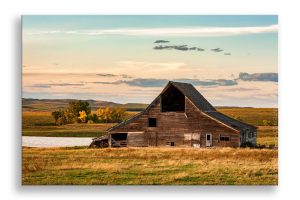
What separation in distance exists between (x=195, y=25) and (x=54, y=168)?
290cm

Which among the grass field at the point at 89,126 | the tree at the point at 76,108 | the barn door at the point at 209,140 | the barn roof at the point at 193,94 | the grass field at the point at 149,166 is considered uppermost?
the barn roof at the point at 193,94

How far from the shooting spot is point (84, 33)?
17469 millimetres

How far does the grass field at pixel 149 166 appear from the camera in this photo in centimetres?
1736

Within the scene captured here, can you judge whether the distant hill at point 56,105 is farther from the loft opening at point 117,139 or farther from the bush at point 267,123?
the bush at point 267,123

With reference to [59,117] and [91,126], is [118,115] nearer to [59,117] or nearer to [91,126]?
[91,126]

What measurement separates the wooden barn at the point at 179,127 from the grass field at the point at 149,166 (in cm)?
14

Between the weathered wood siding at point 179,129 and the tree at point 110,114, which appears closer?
the tree at point 110,114

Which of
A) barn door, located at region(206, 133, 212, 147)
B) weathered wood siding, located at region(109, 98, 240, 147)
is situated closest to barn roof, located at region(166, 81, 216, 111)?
weathered wood siding, located at region(109, 98, 240, 147)

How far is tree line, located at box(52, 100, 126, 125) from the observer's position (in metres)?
17.5

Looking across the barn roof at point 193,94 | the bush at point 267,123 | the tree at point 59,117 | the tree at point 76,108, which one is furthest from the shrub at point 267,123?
the tree at point 59,117
